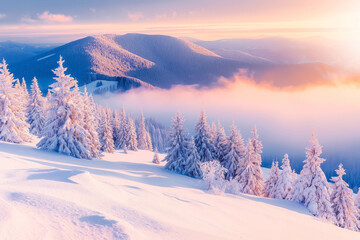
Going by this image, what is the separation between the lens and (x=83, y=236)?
213 inches

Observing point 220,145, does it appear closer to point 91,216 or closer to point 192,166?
point 192,166

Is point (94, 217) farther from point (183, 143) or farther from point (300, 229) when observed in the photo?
point (183, 143)

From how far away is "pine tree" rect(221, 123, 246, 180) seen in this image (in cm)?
3494

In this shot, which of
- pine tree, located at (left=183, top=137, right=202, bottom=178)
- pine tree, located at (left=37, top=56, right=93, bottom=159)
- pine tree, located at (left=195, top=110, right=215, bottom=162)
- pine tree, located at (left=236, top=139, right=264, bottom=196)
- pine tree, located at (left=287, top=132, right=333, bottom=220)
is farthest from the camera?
pine tree, located at (left=195, top=110, right=215, bottom=162)

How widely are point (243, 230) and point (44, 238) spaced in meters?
7.04

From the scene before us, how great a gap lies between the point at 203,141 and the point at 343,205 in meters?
19.2

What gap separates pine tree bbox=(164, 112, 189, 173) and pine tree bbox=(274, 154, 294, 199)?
45.6ft

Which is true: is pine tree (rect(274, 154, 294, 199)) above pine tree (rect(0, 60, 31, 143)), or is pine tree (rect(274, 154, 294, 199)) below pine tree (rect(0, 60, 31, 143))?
below

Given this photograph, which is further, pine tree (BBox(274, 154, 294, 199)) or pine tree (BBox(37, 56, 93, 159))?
pine tree (BBox(274, 154, 294, 199))

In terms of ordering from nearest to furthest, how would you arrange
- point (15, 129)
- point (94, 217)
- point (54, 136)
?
point (94, 217)
point (54, 136)
point (15, 129)

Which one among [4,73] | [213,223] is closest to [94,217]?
[213,223]

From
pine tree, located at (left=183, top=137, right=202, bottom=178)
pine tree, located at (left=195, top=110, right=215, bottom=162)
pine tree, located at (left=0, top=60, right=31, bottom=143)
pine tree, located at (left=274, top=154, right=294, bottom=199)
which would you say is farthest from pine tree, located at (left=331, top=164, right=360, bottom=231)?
pine tree, located at (left=0, top=60, right=31, bottom=143)

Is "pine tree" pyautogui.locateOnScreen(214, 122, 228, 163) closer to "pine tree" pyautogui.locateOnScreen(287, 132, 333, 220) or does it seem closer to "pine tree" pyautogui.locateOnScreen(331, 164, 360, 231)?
"pine tree" pyautogui.locateOnScreen(287, 132, 333, 220)

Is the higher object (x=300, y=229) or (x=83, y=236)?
(x=83, y=236)
